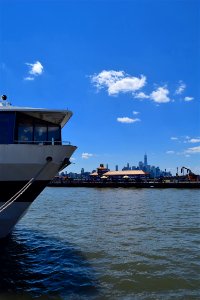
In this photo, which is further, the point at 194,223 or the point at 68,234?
the point at 194,223

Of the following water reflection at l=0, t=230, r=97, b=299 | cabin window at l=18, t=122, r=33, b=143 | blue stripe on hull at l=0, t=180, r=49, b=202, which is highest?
cabin window at l=18, t=122, r=33, b=143

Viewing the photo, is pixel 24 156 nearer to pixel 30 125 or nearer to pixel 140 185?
pixel 30 125

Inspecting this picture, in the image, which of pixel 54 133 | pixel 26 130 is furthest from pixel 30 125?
pixel 54 133

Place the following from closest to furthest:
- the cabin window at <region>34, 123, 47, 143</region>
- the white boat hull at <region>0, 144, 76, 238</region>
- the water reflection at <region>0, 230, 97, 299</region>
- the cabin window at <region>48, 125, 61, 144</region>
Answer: the water reflection at <region>0, 230, 97, 299</region> → the white boat hull at <region>0, 144, 76, 238</region> → the cabin window at <region>34, 123, 47, 143</region> → the cabin window at <region>48, 125, 61, 144</region>

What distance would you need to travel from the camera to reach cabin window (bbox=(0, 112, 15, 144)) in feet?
39.7

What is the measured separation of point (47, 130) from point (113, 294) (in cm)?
665

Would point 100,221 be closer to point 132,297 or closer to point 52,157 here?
point 52,157

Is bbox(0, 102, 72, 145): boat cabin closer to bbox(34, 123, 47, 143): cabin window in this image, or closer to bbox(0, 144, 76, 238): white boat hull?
bbox(34, 123, 47, 143): cabin window

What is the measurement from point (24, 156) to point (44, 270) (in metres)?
3.82

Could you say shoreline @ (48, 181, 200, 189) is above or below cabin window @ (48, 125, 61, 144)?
below

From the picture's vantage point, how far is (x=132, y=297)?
8523mm

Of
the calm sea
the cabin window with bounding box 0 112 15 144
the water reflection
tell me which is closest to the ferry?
the cabin window with bounding box 0 112 15 144

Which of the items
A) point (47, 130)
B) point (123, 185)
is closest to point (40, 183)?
point (47, 130)

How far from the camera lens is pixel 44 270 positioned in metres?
10.8
